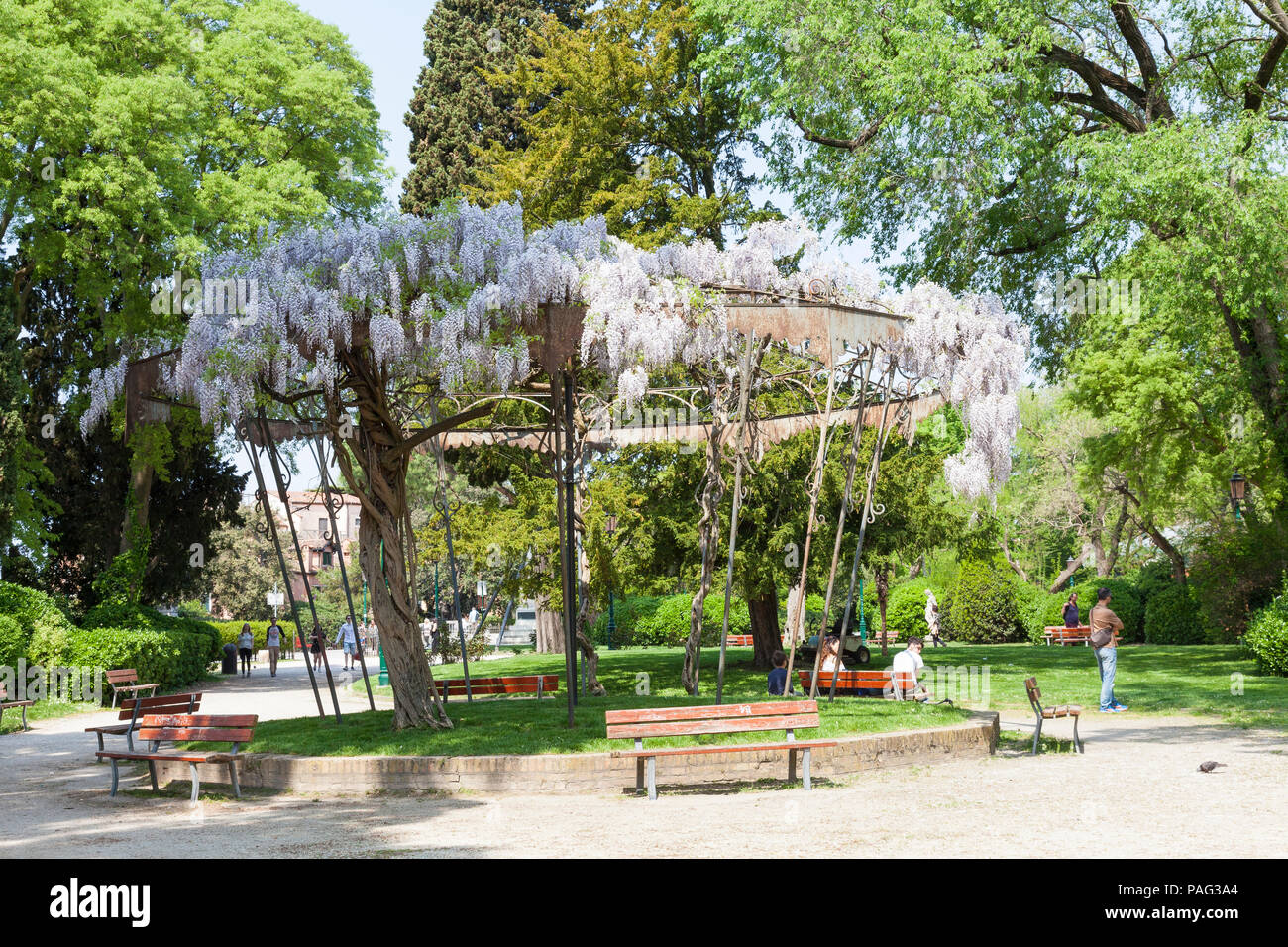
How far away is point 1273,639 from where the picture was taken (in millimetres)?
21406

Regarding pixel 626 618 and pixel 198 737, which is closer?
pixel 198 737

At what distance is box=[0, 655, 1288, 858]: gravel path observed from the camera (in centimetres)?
773

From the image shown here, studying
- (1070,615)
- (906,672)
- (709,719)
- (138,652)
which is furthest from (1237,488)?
(138,652)

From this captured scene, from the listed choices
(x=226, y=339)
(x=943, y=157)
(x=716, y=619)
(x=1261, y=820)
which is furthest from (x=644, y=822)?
(x=716, y=619)

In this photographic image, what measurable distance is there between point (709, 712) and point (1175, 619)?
26.7 m

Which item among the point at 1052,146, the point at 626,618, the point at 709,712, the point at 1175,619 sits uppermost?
the point at 1052,146

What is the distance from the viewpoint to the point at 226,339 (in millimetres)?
11867

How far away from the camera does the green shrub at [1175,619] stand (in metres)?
32.8

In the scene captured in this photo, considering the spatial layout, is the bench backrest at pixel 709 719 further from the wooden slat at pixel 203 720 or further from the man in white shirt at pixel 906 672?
the man in white shirt at pixel 906 672

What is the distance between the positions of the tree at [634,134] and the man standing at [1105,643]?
13418 mm

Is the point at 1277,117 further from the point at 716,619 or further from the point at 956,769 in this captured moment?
the point at 716,619

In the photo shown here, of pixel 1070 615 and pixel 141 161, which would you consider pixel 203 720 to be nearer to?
pixel 141 161

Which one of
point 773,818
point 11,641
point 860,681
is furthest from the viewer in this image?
point 11,641

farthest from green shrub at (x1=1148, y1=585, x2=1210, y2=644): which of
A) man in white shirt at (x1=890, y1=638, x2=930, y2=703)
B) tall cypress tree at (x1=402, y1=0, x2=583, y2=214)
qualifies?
tall cypress tree at (x1=402, y1=0, x2=583, y2=214)
